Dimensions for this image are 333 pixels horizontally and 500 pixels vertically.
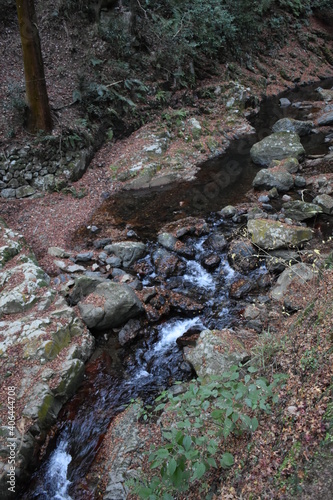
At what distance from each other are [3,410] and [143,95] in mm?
13149

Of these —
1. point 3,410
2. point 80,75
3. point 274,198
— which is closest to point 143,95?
point 80,75

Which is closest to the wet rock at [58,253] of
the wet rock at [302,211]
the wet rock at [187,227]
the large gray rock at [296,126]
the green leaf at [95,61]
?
the wet rock at [187,227]

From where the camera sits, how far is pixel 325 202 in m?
9.08

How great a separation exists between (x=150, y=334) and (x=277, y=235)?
3.81 m

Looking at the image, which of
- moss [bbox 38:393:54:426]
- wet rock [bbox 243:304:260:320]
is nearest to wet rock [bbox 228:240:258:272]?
wet rock [bbox 243:304:260:320]

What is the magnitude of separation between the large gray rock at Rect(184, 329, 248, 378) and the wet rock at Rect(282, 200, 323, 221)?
15.3 feet

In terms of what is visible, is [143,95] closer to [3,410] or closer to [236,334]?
[236,334]

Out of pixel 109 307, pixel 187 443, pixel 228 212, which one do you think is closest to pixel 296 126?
pixel 228 212

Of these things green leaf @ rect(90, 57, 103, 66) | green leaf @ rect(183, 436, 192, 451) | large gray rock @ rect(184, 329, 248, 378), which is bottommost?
large gray rock @ rect(184, 329, 248, 378)

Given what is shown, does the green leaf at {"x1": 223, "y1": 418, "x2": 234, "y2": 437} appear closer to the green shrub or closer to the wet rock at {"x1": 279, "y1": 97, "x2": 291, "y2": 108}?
the green shrub

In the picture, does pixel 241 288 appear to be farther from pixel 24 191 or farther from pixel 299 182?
pixel 24 191

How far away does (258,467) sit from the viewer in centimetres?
265

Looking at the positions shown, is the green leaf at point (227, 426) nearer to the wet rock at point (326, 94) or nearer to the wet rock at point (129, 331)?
the wet rock at point (129, 331)

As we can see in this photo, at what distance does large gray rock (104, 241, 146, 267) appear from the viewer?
26.9 feet
